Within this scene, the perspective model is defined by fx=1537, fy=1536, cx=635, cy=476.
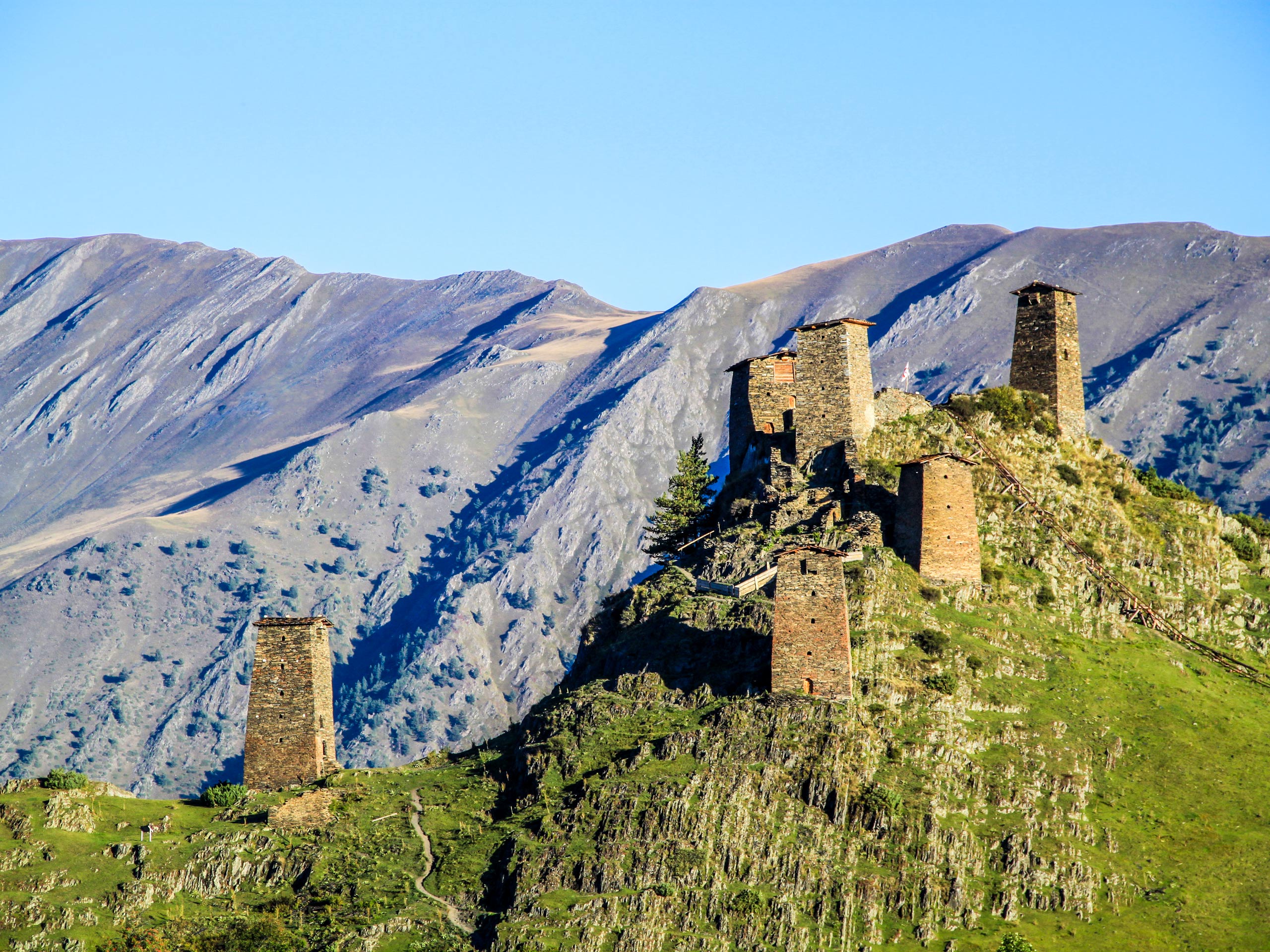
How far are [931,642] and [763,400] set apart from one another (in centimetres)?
2932

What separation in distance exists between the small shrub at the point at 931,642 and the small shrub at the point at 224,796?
117 feet

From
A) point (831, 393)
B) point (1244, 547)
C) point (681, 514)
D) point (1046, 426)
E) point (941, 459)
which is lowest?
point (1244, 547)

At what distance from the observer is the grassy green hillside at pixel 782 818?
64500 mm

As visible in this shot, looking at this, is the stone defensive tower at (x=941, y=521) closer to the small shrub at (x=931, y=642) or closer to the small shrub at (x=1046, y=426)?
the small shrub at (x=931, y=642)

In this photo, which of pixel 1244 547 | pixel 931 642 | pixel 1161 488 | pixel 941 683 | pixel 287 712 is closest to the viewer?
pixel 941 683

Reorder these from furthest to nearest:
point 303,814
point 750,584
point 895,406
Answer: point 895,406 < point 750,584 < point 303,814

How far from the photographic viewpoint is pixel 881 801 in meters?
68.2

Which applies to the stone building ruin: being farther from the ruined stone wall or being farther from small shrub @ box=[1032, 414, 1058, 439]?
small shrub @ box=[1032, 414, 1058, 439]

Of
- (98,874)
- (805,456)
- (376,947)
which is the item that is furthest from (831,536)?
(98,874)

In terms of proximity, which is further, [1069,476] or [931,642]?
[1069,476]

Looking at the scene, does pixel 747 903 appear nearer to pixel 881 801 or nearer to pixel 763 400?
pixel 881 801

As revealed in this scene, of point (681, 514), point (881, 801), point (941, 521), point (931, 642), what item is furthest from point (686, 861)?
point (681, 514)

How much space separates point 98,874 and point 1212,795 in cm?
5200

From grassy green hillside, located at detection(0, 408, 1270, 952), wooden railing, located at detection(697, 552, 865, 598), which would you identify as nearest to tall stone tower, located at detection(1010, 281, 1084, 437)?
grassy green hillside, located at detection(0, 408, 1270, 952)
